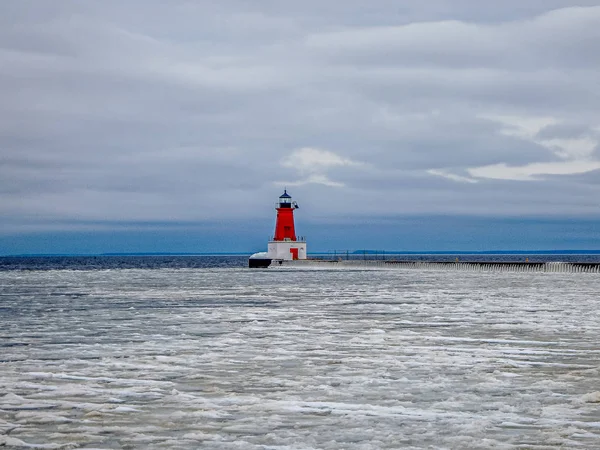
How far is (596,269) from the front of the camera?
62.9m

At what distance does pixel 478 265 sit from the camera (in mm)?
77562

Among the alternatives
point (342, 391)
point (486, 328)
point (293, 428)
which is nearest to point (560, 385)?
point (342, 391)

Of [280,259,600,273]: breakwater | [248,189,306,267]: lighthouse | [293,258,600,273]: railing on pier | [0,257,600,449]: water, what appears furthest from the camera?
[248,189,306,267]: lighthouse

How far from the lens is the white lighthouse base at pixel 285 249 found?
84.5 metres

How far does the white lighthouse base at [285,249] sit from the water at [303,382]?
6149cm

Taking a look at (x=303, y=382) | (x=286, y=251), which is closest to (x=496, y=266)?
(x=286, y=251)

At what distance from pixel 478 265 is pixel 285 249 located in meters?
19.4

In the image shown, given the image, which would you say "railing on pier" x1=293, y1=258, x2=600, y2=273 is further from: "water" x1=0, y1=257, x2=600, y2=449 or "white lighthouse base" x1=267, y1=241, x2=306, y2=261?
"water" x1=0, y1=257, x2=600, y2=449

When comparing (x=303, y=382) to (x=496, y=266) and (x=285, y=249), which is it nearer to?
(x=496, y=266)

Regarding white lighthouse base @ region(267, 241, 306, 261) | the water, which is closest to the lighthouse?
white lighthouse base @ region(267, 241, 306, 261)

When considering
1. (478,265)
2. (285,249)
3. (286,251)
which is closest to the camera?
(478,265)

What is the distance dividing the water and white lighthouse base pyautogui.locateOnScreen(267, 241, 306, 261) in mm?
61494

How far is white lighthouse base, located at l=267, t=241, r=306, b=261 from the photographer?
84.5m

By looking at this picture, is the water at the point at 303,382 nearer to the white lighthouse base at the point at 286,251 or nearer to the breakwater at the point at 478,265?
the breakwater at the point at 478,265
